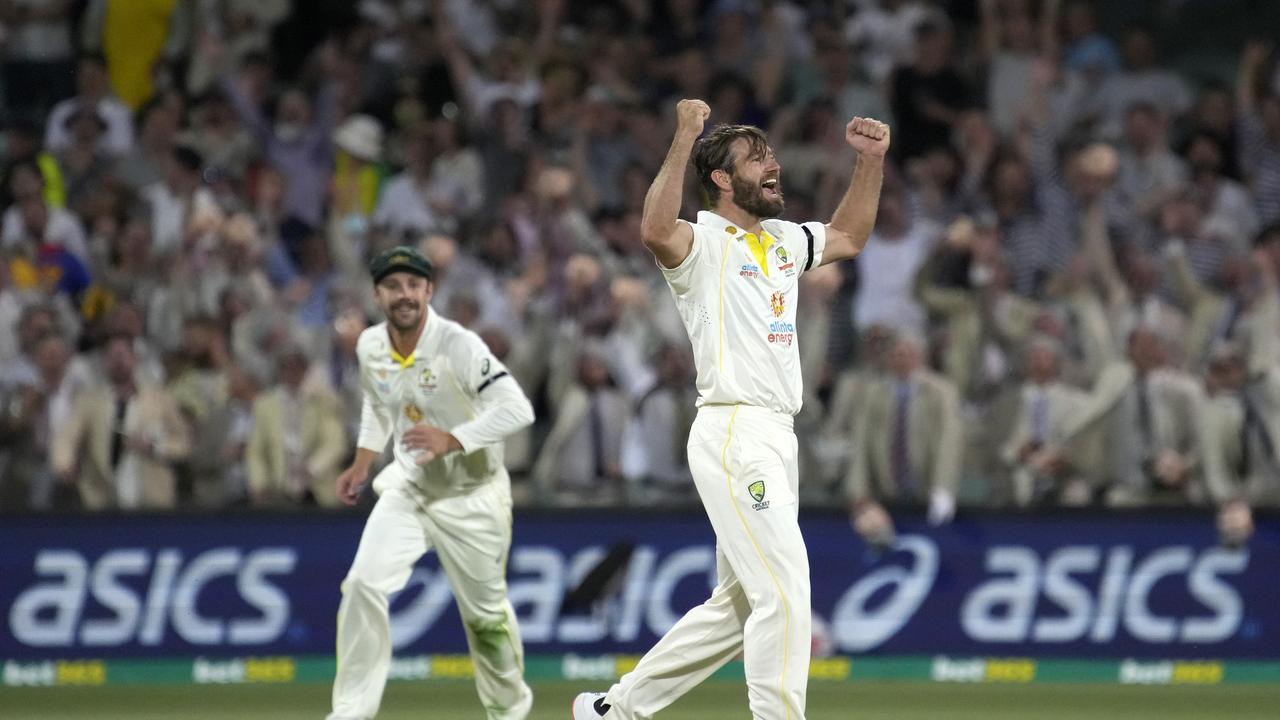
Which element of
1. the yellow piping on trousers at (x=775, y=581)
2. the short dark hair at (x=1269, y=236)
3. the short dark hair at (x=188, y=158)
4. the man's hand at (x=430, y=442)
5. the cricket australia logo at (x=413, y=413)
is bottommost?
the yellow piping on trousers at (x=775, y=581)

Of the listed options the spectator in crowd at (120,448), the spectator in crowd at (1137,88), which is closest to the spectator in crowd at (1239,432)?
the spectator in crowd at (1137,88)

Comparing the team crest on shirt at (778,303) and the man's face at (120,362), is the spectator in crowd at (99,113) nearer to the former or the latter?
the man's face at (120,362)

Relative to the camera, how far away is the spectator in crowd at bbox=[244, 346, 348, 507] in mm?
13289

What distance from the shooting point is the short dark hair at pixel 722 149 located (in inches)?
311

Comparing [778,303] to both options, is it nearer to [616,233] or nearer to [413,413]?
[413,413]

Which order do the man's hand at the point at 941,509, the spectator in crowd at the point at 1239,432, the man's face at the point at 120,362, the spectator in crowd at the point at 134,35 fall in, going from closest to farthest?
the man's hand at the point at 941,509 < the spectator in crowd at the point at 1239,432 < the man's face at the point at 120,362 < the spectator in crowd at the point at 134,35

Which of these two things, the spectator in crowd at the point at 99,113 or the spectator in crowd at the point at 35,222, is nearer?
the spectator in crowd at the point at 35,222

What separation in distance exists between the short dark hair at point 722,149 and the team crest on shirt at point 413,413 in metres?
2.14

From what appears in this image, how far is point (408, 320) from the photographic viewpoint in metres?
9.27

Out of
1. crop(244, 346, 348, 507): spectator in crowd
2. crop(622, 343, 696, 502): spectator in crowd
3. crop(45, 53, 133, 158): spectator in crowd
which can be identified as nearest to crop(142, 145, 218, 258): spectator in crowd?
crop(45, 53, 133, 158): spectator in crowd

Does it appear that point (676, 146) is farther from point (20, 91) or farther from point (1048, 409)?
point (20, 91)

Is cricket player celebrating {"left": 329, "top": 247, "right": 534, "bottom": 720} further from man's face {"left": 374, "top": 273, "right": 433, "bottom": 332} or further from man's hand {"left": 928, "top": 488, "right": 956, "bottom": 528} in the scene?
man's hand {"left": 928, "top": 488, "right": 956, "bottom": 528}

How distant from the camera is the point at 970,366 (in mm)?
14133

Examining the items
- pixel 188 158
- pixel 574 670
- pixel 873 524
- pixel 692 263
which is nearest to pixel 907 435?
pixel 873 524
